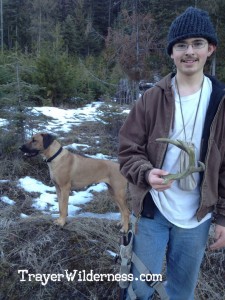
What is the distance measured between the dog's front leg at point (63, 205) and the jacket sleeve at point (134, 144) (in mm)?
2340

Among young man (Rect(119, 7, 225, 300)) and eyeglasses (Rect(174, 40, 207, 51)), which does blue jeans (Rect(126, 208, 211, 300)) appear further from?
eyeglasses (Rect(174, 40, 207, 51))

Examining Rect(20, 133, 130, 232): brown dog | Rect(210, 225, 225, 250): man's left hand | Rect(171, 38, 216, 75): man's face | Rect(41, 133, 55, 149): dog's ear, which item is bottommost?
Rect(20, 133, 130, 232): brown dog

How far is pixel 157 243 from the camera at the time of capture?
212cm

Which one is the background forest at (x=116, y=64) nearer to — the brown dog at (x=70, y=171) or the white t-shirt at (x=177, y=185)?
the brown dog at (x=70, y=171)

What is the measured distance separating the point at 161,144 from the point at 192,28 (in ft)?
2.21

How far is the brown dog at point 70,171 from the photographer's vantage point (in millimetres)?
4652

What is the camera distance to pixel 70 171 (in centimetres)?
478

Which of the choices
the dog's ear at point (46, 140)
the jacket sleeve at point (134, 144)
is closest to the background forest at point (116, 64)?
the dog's ear at point (46, 140)

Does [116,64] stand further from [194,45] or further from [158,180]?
[158,180]

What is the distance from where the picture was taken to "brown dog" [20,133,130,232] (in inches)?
183

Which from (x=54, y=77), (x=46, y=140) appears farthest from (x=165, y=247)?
(x=54, y=77)

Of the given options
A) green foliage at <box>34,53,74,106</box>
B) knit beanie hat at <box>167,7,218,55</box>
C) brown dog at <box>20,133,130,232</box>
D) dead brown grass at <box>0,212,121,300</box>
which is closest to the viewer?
knit beanie hat at <box>167,7,218,55</box>

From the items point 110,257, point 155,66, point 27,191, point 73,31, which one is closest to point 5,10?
point 73,31

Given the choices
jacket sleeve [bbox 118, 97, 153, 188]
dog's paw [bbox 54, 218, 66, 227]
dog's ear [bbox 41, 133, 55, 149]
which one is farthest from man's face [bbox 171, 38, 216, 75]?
dog's ear [bbox 41, 133, 55, 149]
